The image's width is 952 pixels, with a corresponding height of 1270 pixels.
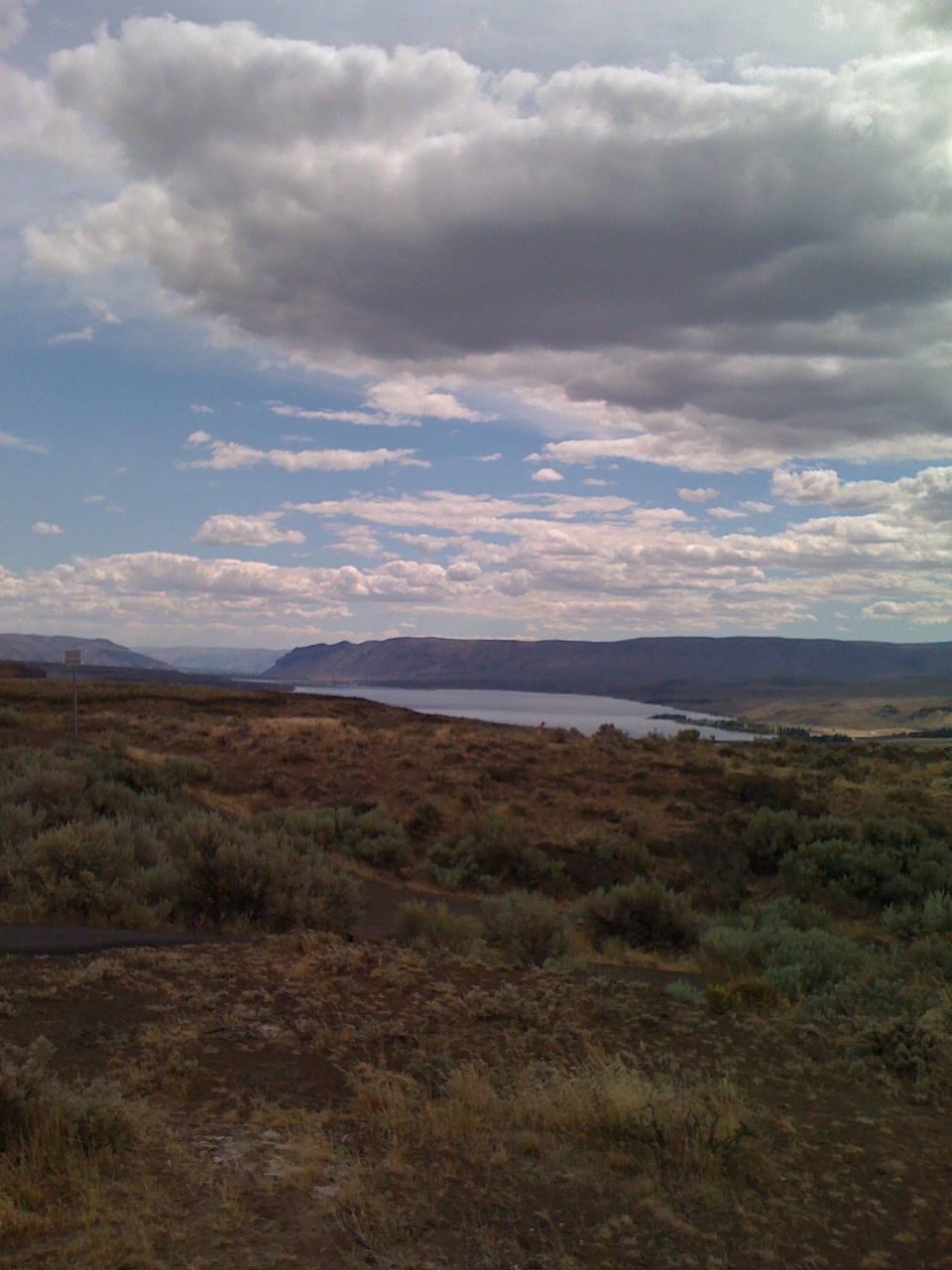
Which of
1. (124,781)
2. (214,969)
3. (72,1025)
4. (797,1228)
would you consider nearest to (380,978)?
(214,969)

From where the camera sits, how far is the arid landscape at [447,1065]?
379 centimetres

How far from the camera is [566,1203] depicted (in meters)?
4.04

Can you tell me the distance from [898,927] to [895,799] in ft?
44.6

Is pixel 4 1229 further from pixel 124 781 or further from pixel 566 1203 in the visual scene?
pixel 124 781

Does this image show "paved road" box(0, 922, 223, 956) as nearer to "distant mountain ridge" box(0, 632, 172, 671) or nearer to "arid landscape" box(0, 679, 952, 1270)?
"arid landscape" box(0, 679, 952, 1270)

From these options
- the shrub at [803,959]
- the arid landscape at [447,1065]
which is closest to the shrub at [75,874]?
the arid landscape at [447,1065]

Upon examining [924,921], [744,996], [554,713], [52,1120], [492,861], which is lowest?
[554,713]

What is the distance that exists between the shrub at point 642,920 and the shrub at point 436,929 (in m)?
2.03

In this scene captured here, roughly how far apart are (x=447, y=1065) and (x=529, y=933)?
15.4 feet

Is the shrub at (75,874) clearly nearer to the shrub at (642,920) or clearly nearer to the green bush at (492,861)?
the shrub at (642,920)

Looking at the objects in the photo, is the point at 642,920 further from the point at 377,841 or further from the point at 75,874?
the point at 75,874

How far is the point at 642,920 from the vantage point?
496 inches

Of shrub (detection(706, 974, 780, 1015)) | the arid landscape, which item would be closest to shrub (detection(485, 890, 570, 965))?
the arid landscape

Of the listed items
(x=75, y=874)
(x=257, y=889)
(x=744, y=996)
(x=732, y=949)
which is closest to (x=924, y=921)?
(x=732, y=949)
